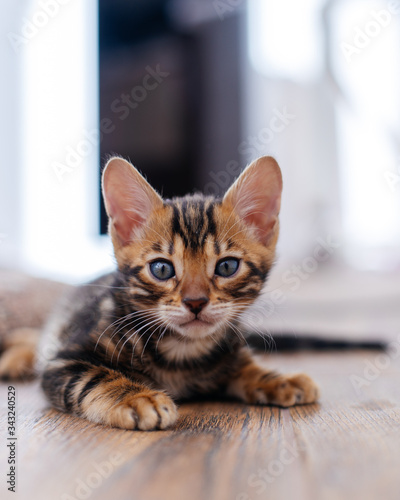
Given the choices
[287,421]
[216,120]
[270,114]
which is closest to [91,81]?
[216,120]

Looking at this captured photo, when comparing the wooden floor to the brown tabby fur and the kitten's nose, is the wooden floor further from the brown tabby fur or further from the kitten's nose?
the kitten's nose

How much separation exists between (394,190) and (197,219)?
4.14 metres

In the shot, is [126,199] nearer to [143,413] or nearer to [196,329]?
[196,329]

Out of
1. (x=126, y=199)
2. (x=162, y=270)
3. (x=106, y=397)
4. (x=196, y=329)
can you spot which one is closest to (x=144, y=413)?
(x=106, y=397)

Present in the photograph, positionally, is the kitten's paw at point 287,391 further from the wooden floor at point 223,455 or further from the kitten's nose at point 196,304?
the kitten's nose at point 196,304

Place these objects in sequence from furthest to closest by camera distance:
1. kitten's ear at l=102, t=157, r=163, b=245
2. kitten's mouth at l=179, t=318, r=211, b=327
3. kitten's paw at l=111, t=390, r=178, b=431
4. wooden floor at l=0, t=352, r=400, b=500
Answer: kitten's ear at l=102, t=157, r=163, b=245 → kitten's mouth at l=179, t=318, r=211, b=327 → kitten's paw at l=111, t=390, r=178, b=431 → wooden floor at l=0, t=352, r=400, b=500

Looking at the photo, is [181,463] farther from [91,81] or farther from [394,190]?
[394,190]

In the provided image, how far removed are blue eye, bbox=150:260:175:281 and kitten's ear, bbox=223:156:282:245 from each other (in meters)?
0.23

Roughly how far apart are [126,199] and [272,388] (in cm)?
56

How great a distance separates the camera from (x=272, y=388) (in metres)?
1.15

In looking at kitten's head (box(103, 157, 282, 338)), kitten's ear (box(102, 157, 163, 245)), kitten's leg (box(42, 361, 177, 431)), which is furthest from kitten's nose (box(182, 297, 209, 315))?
kitten's ear (box(102, 157, 163, 245))

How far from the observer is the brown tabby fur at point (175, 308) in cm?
104

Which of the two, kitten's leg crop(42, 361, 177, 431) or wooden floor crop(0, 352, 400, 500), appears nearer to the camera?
wooden floor crop(0, 352, 400, 500)

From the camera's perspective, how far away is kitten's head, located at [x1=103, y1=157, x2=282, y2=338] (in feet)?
3.44
